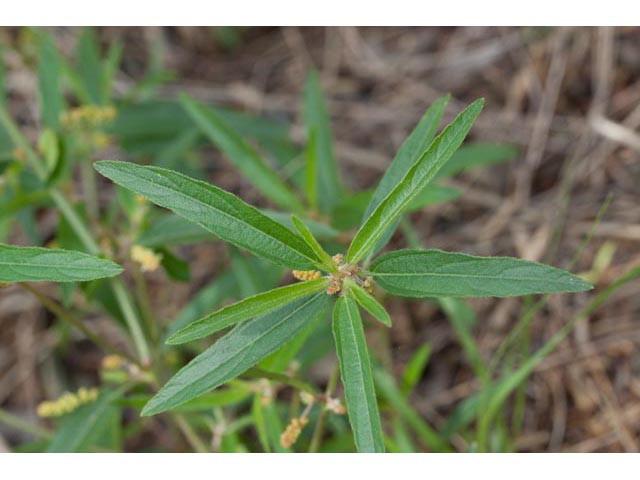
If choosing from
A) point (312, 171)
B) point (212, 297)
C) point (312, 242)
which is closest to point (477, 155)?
point (312, 171)

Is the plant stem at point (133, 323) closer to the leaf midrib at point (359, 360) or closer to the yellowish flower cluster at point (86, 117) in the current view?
the yellowish flower cluster at point (86, 117)

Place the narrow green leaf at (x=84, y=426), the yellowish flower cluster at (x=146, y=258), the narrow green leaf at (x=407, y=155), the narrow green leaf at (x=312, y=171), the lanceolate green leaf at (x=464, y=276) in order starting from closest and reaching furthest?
the lanceolate green leaf at (x=464, y=276) < the narrow green leaf at (x=407, y=155) < the yellowish flower cluster at (x=146, y=258) < the narrow green leaf at (x=84, y=426) < the narrow green leaf at (x=312, y=171)

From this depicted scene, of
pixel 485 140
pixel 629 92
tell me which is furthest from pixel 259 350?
pixel 629 92

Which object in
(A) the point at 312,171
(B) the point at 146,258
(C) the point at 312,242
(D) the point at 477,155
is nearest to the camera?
(C) the point at 312,242

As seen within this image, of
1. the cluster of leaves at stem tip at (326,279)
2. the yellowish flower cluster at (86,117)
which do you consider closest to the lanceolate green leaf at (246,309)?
the cluster of leaves at stem tip at (326,279)

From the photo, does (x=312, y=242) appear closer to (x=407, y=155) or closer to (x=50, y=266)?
(x=407, y=155)

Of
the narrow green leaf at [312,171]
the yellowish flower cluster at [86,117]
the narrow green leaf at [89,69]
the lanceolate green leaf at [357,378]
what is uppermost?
the narrow green leaf at [89,69]

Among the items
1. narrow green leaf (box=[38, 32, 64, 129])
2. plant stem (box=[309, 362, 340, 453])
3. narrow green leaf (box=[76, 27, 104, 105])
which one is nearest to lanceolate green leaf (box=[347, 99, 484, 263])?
plant stem (box=[309, 362, 340, 453])
